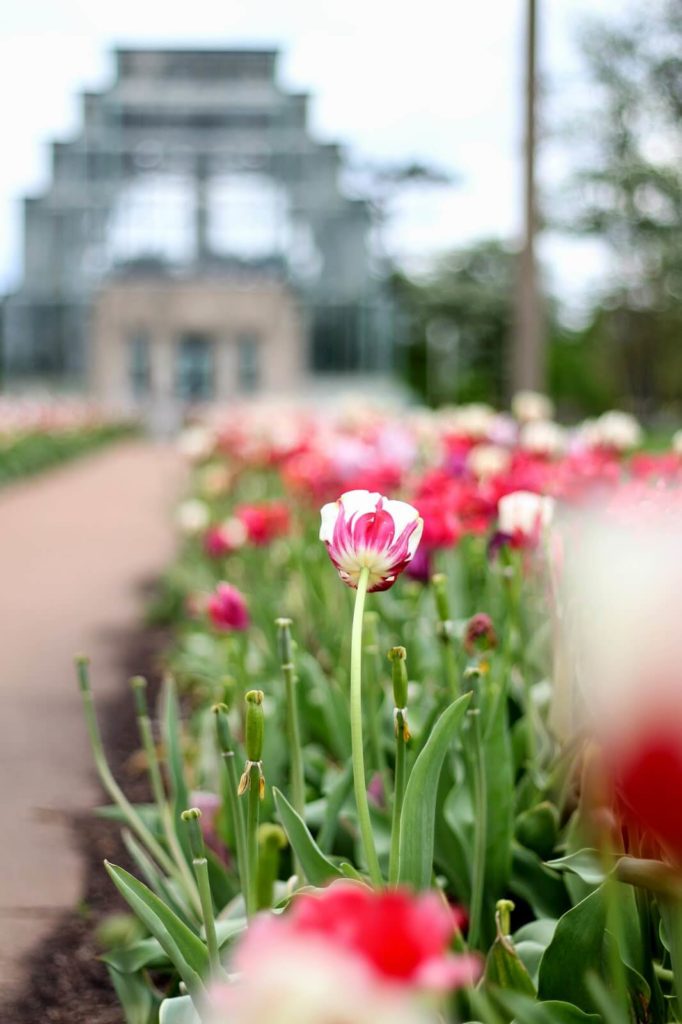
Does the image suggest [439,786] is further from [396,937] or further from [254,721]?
[396,937]

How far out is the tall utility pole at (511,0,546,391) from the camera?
9.41 metres

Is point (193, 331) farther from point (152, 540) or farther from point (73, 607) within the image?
point (73, 607)

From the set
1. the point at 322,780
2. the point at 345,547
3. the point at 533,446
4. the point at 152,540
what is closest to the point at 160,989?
the point at 322,780

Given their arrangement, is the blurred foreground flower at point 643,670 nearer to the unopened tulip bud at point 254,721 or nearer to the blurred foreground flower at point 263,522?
the unopened tulip bud at point 254,721

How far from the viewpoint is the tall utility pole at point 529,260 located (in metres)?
9.41

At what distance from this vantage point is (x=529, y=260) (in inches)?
390

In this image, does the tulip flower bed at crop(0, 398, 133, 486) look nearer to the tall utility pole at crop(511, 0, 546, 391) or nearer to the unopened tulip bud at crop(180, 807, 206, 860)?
the tall utility pole at crop(511, 0, 546, 391)

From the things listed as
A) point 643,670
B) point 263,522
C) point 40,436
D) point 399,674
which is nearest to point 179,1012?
point 399,674

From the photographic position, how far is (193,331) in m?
31.9

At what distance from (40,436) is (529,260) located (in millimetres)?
8588

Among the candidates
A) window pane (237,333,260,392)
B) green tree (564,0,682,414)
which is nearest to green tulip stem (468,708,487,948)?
green tree (564,0,682,414)

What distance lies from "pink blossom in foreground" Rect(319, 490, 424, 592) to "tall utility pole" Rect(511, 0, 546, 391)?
9005 millimetres

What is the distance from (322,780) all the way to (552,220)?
19.4 metres

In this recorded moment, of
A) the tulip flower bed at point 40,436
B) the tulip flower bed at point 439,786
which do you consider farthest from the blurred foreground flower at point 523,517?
the tulip flower bed at point 40,436
